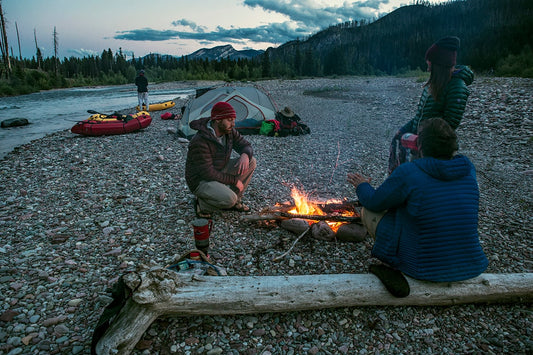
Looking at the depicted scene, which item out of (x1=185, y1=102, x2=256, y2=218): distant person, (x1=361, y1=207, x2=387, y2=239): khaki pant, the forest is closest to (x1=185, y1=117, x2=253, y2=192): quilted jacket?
(x1=185, y1=102, x2=256, y2=218): distant person

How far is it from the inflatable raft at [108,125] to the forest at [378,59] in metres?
21.4

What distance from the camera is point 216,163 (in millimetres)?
4676

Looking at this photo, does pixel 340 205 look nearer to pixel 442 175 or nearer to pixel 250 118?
pixel 442 175

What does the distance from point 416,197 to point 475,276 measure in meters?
0.99

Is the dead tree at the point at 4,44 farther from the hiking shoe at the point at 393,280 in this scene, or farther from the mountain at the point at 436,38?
the hiking shoe at the point at 393,280

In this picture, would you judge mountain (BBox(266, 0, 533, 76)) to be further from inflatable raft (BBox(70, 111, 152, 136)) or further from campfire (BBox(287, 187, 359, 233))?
campfire (BBox(287, 187, 359, 233))

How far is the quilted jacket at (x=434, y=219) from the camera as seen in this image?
2.51 metres

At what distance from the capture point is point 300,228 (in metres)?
4.20

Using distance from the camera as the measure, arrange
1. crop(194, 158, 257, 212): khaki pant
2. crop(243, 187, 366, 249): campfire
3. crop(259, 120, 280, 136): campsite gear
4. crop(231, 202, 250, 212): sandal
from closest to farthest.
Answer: crop(243, 187, 366, 249): campfire, crop(194, 158, 257, 212): khaki pant, crop(231, 202, 250, 212): sandal, crop(259, 120, 280, 136): campsite gear

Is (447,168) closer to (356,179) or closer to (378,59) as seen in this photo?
(356,179)

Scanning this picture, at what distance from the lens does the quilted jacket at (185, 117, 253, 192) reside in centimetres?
441

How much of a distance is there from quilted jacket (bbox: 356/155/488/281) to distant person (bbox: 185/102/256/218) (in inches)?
94.9

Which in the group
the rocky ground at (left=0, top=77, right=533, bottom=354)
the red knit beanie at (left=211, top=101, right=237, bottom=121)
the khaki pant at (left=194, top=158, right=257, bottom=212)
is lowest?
the rocky ground at (left=0, top=77, right=533, bottom=354)

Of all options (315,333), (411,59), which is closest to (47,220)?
(315,333)
